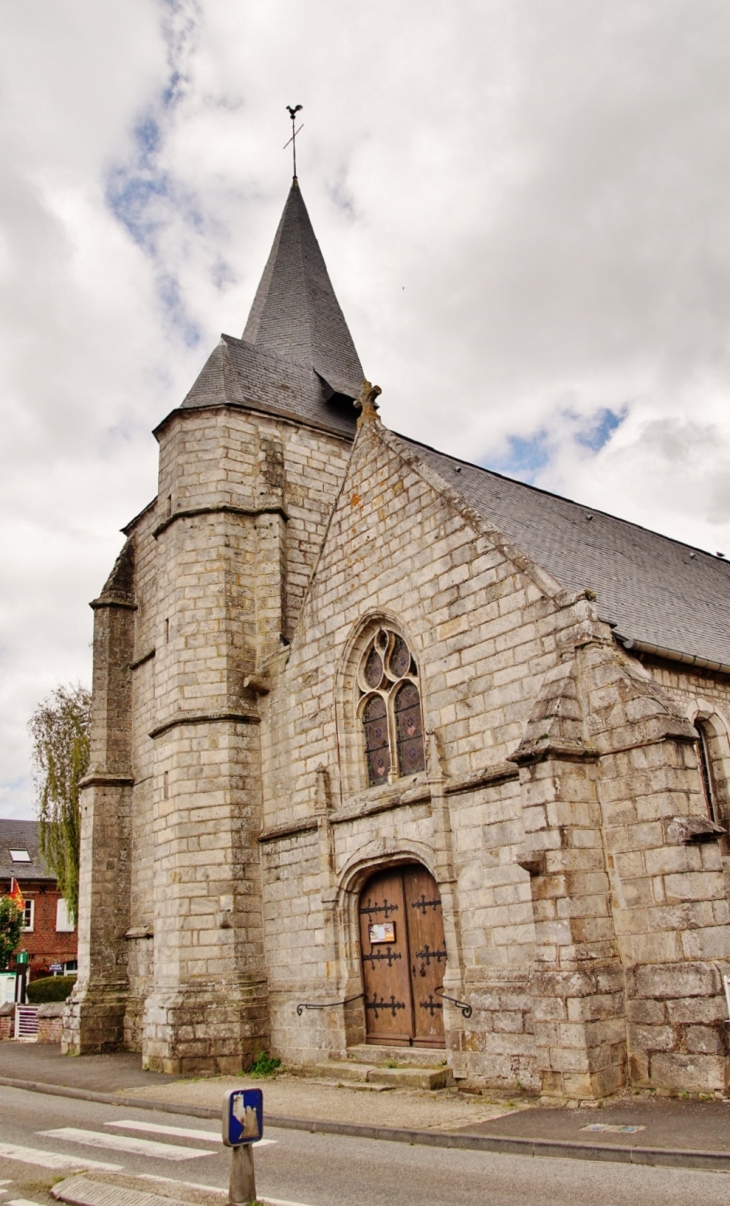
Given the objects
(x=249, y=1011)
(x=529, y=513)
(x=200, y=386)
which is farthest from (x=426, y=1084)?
(x=200, y=386)

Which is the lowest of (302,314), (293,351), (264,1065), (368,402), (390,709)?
(264,1065)

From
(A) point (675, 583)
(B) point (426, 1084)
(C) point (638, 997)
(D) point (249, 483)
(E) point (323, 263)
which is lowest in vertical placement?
(B) point (426, 1084)

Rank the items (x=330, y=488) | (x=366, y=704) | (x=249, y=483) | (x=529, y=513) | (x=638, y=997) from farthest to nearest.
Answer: (x=330, y=488), (x=249, y=483), (x=529, y=513), (x=366, y=704), (x=638, y=997)

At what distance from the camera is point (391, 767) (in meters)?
11.8

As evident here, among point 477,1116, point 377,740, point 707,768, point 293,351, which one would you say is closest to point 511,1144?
point 477,1116

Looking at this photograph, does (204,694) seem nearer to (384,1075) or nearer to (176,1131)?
(384,1075)

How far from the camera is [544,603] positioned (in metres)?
9.65

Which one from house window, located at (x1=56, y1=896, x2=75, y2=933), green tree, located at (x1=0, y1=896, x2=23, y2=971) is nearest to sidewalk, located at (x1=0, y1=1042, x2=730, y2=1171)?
green tree, located at (x1=0, y1=896, x2=23, y2=971)

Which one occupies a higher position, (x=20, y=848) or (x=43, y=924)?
(x=20, y=848)

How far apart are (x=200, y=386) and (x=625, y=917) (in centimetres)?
1133

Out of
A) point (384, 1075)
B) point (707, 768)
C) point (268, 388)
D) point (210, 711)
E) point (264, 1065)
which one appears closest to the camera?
point (384, 1075)

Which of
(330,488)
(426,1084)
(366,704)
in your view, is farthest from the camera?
(330,488)

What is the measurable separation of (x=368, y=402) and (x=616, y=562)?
4.41 meters

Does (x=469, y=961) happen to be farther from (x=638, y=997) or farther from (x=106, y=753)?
(x=106, y=753)
